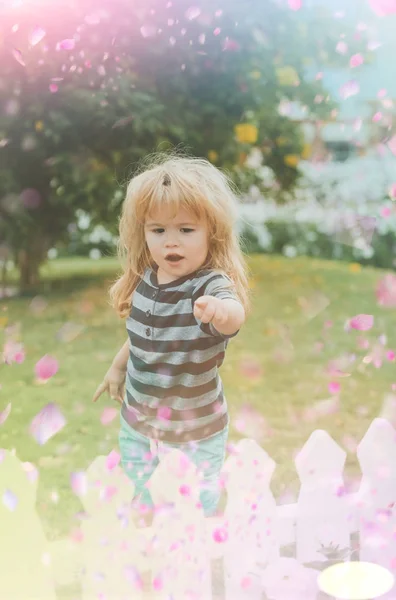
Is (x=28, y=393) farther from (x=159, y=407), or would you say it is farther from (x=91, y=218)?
(x=159, y=407)

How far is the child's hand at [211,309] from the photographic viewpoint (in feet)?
3.38

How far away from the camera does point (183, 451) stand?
1177 millimetres

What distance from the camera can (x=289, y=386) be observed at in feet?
7.54

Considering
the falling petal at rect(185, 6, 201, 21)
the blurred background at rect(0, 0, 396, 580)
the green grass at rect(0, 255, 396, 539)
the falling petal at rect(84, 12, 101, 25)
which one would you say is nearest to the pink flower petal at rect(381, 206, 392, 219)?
the blurred background at rect(0, 0, 396, 580)

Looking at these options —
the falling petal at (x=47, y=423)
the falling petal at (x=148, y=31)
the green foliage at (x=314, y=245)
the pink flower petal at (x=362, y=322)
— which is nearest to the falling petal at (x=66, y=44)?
the falling petal at (x=148, y=31)

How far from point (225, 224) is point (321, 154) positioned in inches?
38.7

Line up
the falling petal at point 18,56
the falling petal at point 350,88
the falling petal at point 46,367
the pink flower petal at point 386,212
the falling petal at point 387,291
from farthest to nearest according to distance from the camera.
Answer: the falling petal at point 387,291 → the falling petal at point 46,367 → the pink flower petal at point 386,212 → the falling petal at point 350,88 → the falling petal at point 18,56

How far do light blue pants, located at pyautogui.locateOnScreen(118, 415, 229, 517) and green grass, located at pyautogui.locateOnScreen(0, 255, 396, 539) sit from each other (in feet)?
1.38

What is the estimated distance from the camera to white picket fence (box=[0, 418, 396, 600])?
48.9 inches

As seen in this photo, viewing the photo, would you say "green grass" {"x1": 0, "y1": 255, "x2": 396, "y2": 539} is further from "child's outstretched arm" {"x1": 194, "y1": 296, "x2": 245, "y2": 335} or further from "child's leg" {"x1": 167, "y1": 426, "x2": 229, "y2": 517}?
"child's outstretched arm" {"x1": 194, "y1": 296, "x2": 245, "y2": 335}

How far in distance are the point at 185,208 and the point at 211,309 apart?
164mm

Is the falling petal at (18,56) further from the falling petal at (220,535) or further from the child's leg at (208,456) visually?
the falling petal at (220,535)

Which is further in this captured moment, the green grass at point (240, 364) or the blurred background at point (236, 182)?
the green grass at point (240, 364)

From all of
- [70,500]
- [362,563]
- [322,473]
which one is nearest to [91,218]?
[70,500]
